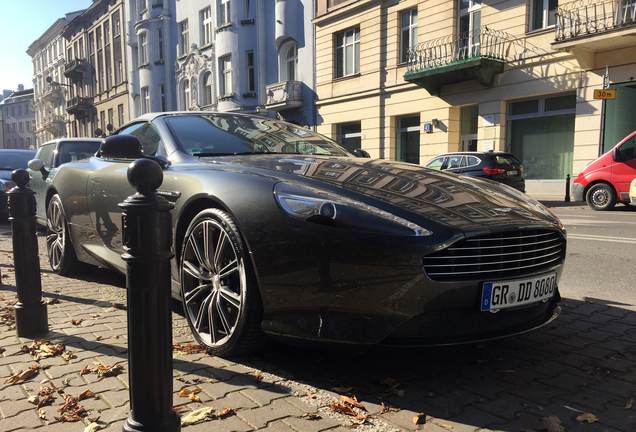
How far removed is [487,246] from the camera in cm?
242

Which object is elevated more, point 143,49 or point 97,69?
point 97,69

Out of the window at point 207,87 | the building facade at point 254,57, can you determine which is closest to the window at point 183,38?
the building facade at point 254,57

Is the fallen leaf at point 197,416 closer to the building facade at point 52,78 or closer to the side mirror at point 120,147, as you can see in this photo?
the side mirror at point 120,147

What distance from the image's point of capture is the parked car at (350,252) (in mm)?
2316

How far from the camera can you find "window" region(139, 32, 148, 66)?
117 feet

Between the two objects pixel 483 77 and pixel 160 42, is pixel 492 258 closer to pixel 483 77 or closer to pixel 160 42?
pixel 483 77

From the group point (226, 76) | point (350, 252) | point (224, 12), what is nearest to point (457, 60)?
point (226, 76)

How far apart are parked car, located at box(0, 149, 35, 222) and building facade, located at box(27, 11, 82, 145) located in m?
45.8

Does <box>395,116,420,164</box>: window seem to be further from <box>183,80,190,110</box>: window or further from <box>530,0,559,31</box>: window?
<box>183,80,190,110</box>: window

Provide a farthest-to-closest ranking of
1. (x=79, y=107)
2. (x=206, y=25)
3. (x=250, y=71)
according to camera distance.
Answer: (x=79, y=107)
(x=206, y=25)
(x=250, y=71)

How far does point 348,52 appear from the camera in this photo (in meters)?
22.2

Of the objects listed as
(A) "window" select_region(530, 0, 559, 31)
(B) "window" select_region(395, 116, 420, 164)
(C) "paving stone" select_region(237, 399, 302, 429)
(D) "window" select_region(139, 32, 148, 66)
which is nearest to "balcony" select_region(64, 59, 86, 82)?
(D) "window" select_region(139, 32, 148, 66)

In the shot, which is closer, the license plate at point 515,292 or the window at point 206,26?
the license plate at point 515,292

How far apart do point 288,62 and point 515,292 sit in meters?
24.2
